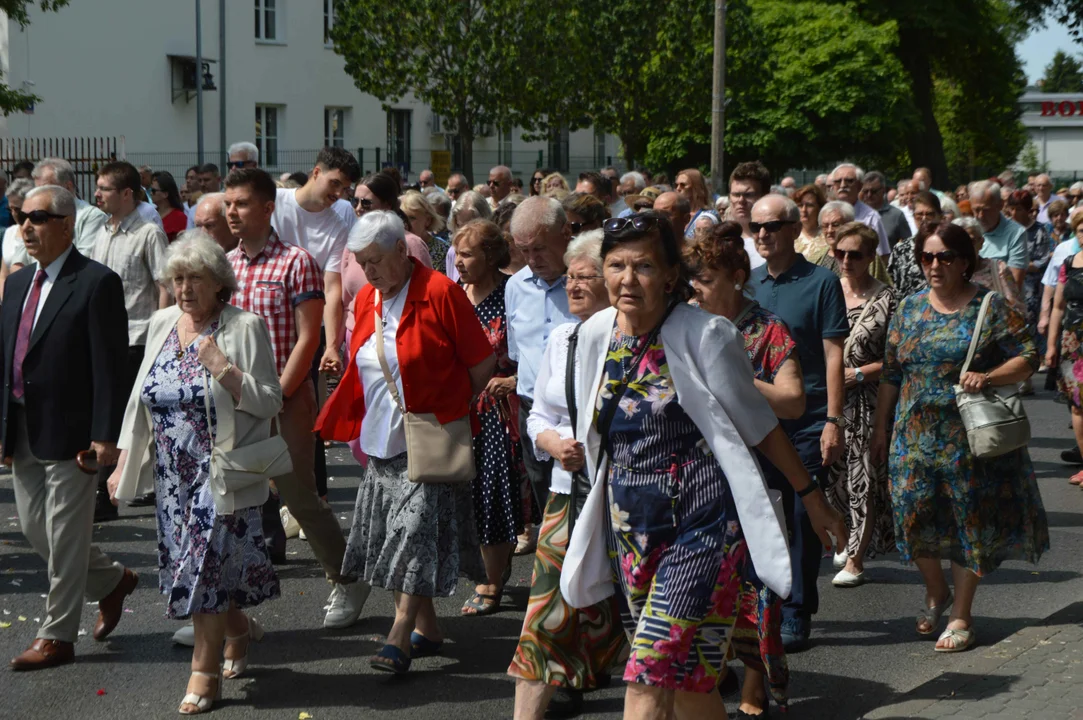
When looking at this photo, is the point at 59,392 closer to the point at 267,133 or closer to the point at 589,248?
the point at 589,248

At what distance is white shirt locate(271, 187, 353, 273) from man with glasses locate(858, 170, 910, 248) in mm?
5689

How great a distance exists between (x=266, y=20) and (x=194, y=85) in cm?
377

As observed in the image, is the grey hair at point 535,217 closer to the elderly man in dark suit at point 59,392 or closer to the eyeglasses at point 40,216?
the elderly man in dark suit at point 59,392

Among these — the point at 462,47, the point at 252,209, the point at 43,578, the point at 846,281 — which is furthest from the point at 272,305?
the point at 462,47

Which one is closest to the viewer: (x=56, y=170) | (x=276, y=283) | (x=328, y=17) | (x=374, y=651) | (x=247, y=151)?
(x=374, y=651)

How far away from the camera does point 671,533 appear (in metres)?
4.45

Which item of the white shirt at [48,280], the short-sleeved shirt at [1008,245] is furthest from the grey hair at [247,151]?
the short-sleeved shirt at [1008,245]

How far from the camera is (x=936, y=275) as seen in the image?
6.71 meters

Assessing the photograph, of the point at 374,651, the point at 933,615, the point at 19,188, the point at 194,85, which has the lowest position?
the point at 374,651

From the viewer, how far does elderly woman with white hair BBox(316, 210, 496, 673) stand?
20.1 ft

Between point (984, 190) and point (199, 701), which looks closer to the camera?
point (199, 701)

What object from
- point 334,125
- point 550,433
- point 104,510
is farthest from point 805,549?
point 334,125

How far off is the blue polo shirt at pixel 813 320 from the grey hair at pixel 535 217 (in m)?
0.91

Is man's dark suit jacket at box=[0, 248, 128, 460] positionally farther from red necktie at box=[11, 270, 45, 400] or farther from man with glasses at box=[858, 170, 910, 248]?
man with glasses at box=[858, 170, 910, 248]
